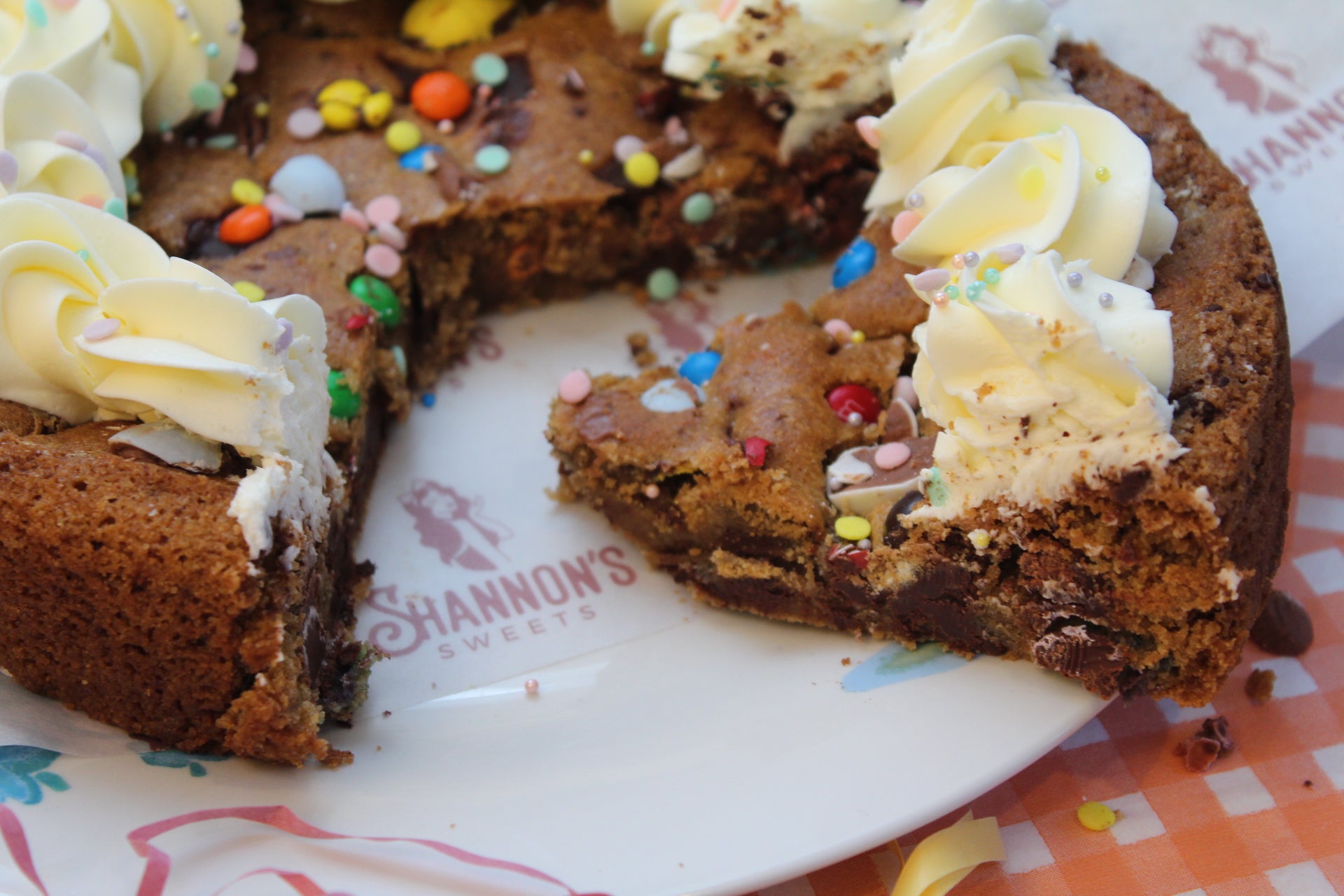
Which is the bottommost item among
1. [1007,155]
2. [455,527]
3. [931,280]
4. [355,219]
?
[455,527]

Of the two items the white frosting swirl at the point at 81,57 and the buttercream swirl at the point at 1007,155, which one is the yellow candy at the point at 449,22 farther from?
the buttercream swirl at the point at 1007,155

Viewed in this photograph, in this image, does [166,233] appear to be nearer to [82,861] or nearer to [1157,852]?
[82,861]

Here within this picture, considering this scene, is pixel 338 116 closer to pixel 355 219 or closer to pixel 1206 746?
pixel 355 219

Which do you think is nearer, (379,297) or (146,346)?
(146,346)

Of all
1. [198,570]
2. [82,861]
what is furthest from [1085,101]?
[82,861]

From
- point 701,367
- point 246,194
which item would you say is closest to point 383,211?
point 246,194

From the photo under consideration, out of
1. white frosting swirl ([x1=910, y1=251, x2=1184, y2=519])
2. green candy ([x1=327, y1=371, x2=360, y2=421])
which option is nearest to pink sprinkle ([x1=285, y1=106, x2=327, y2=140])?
green candy ([x1=327, y1=371, x2=360, y2=421])
